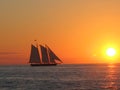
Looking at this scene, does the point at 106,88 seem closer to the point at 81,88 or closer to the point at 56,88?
the point at 81,88

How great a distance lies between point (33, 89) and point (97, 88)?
12407 mm

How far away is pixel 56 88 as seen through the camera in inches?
3076

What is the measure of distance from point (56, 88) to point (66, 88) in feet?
6.86

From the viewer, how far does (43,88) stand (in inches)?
3110

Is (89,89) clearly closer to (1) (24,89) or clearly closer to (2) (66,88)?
(2) (66,88)

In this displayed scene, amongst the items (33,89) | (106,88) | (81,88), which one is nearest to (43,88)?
(33,89)

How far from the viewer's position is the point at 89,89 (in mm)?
74938

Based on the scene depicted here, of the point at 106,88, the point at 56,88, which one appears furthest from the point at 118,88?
the point at 56,88

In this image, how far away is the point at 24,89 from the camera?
7669 centimetres

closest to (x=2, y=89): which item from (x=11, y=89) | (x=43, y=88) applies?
(x=11, y=89)

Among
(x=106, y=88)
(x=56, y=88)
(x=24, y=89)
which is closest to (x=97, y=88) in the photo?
(x=106, y=88)

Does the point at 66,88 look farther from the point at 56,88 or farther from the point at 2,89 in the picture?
the point at 2,89

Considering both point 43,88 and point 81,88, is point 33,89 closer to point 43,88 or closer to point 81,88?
point 43,88

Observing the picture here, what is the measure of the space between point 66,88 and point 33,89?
6.40 m
